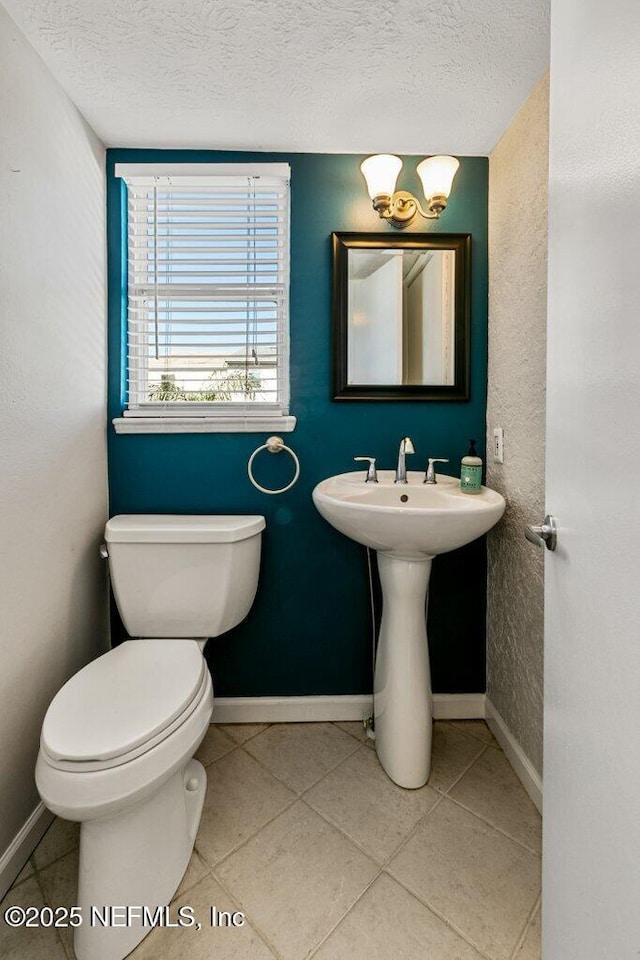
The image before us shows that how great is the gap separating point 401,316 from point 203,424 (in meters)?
0.81

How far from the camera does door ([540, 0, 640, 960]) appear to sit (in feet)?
1.69

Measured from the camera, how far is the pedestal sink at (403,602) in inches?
48.4

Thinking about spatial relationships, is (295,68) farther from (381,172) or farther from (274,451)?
(274,451)

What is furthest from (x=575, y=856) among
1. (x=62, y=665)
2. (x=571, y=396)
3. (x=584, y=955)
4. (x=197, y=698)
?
(x=62, y=665)

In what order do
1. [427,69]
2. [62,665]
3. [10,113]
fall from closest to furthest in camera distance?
[10,113] → [427,69] → [62,665]

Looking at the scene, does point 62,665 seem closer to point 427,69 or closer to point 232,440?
point 232,440

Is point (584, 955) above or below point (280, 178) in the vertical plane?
below

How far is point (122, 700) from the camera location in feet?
3.44

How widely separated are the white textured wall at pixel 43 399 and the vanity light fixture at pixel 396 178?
94cm

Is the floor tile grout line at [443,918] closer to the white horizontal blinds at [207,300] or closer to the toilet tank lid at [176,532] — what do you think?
the toilet tank lid at [176,532]

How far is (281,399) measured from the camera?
1.64 m

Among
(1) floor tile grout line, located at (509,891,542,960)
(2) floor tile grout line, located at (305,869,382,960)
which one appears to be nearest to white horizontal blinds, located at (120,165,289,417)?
(2) floor tile grout line, located at (305,869,382,960)

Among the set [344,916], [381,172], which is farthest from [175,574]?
[381,172]

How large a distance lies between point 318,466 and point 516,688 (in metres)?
1.00
